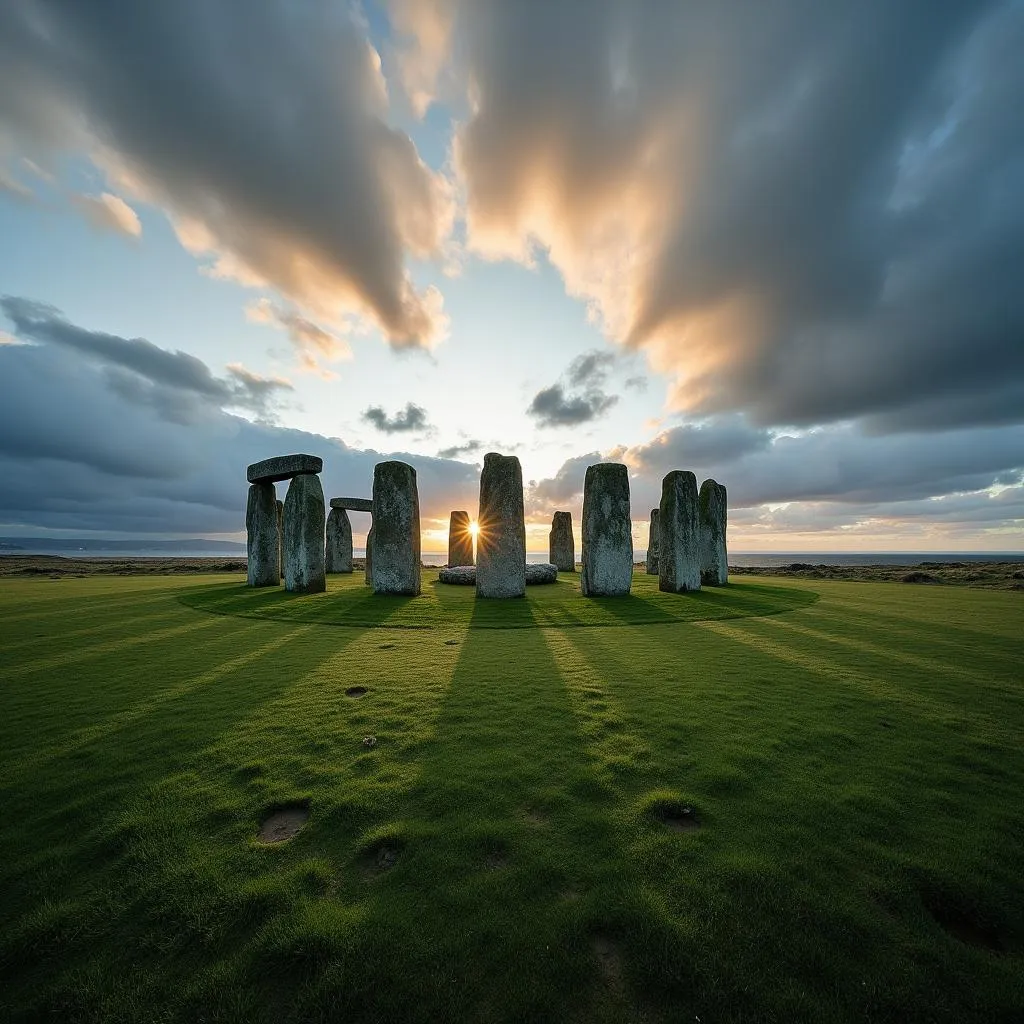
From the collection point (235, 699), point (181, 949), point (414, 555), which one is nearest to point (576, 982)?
point (181, 949)

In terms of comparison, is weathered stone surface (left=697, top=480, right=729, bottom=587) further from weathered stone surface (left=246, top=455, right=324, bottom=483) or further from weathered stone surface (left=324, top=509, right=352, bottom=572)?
weathered stone surface (left=324, top=509, right=352, bottom=572)

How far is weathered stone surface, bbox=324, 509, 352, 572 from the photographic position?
24.5 metres

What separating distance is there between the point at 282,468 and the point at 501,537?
8397 mm

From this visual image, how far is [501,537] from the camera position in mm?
13344

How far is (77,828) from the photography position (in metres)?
2.90

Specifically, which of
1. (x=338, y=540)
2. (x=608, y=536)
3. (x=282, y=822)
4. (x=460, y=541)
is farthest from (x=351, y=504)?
(x=282, y=822)

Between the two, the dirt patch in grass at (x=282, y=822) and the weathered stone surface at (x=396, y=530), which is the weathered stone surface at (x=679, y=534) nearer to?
the weathered stone surface at (x=396, y=530)

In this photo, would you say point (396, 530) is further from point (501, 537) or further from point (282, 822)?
point (282, 822)

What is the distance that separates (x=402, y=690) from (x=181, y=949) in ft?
10.8

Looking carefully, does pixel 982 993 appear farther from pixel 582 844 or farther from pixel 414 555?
pixel 414 555

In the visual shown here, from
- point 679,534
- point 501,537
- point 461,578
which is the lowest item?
point 461,578

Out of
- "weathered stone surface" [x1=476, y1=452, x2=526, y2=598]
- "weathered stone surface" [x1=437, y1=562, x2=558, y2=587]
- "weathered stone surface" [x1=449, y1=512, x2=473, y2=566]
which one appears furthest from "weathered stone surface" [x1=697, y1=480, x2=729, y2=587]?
"weathered stone surface" [x1=449, y1=512, x2=473, y2=566]

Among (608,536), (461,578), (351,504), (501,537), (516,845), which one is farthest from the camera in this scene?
(351,504)

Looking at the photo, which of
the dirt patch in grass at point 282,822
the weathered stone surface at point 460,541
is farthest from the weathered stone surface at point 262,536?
the dirt patch in grass at point 282,822
